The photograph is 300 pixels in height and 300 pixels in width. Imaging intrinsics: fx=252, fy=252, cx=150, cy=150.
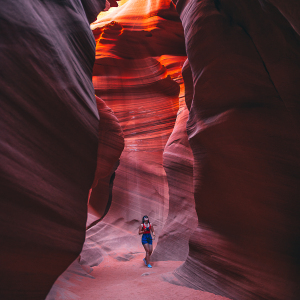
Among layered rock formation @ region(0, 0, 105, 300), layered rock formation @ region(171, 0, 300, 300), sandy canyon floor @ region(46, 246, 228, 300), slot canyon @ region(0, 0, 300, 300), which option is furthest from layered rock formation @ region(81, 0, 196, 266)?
layered rock formation @ region(0, 0, 105, 300)

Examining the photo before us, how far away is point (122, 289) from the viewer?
439 cm

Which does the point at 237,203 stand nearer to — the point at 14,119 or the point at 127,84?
the point at 14,119

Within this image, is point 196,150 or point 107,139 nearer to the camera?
point 196,150

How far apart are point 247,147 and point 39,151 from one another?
3.02 m

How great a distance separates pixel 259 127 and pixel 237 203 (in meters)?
1.30

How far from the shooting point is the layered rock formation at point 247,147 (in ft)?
11.7

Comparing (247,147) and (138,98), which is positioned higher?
(247,147)

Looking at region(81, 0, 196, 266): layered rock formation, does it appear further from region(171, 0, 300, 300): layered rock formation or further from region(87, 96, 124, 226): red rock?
region(171, 0, 300, 300): layered rock formation

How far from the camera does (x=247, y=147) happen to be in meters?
3.98

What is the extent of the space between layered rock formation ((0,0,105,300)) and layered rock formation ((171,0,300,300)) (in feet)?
7.37

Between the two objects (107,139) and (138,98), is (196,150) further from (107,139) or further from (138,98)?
(138,98)

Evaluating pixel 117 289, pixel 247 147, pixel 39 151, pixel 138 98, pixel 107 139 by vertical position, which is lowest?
pixel 138 98

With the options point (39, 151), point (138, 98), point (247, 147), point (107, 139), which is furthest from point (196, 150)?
point (138, 98)

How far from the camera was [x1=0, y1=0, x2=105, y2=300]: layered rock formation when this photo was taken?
2215 mm
